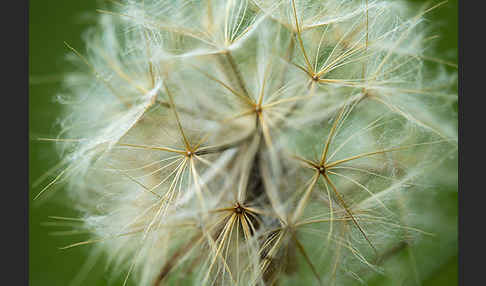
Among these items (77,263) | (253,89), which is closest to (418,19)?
(253,89)

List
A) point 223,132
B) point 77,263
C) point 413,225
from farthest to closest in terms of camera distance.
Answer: point 77,263, point 413,225, point 223,132

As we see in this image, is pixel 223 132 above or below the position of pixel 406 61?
below

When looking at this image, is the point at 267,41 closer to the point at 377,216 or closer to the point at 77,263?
the point at 377,216

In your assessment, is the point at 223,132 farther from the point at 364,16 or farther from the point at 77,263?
the point at 77,263

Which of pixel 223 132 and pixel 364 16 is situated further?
pixel 364 16

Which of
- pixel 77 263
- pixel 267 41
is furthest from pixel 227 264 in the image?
pixel 77 263

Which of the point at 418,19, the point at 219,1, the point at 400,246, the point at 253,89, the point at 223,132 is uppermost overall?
the point at 219,1

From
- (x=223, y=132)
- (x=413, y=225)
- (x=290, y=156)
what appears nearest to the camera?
(x=290, y=156)
